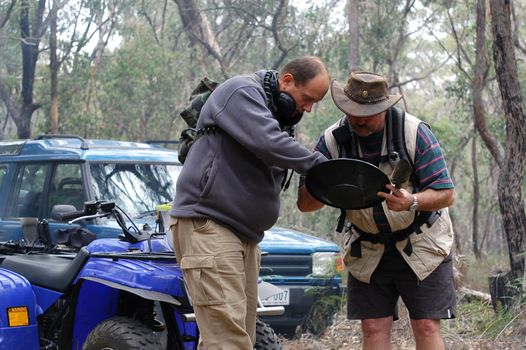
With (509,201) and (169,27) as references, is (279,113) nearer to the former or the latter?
(509,201)

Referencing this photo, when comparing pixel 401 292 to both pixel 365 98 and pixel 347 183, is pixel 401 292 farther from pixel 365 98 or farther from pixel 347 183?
pixel 365 98

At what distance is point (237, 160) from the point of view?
4.00 metres

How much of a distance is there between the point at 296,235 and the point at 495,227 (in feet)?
63.2

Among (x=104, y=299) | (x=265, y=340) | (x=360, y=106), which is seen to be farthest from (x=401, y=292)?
(x=104, y=299)

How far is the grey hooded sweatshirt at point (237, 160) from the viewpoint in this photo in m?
3.88

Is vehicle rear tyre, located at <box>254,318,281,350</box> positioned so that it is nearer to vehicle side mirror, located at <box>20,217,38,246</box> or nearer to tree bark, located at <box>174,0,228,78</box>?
vehicle side mirror, located at <box>20,217,38,246</box>

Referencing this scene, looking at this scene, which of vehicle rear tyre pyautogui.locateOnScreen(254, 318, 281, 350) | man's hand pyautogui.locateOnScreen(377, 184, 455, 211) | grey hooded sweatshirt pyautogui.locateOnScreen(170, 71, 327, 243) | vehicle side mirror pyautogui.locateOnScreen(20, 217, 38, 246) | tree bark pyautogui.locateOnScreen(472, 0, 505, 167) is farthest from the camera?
tree bark pyautogui.locateOnScreen(472, 0, 505, 167)

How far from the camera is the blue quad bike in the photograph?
4.52 m

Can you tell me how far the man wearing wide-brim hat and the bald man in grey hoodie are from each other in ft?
1.53

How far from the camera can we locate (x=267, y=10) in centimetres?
1911

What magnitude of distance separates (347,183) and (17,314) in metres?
2.01

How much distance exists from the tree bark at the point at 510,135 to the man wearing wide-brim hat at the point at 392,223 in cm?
380

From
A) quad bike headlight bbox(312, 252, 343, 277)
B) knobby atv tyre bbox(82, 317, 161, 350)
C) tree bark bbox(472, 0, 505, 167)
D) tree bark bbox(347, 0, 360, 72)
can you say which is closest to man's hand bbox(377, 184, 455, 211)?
knobby atv tyre bbox(82, 317, 161, 350)

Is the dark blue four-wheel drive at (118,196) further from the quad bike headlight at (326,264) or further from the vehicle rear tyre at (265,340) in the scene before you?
the vehicle rear tyre at (265,340)
